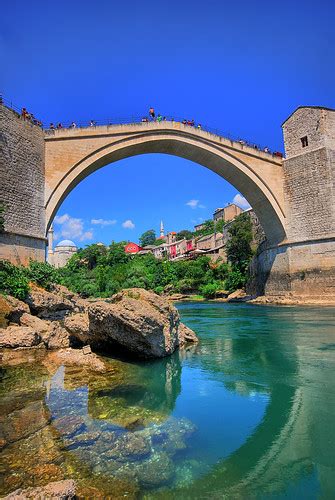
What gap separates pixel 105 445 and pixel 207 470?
92 cm

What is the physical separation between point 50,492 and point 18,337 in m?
5.21

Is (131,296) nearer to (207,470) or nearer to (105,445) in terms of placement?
(105,445)

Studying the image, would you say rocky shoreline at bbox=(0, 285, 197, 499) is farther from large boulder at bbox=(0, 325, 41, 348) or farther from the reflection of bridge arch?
the reflection of bridge arch

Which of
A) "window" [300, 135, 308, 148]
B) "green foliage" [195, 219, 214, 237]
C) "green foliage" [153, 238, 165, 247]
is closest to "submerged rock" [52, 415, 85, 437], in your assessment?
"window" [300, 135, 308, 148]

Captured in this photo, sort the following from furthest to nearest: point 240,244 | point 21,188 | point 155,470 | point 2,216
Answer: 1. point 240,244
2. point 21,188
3. point 2,216
4. point 155,470

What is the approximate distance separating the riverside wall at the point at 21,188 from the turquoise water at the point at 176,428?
738 centimetres

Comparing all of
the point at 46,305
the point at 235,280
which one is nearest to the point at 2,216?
the point at 46,305

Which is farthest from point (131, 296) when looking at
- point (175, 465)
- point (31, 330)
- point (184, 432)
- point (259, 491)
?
point (259, 491)

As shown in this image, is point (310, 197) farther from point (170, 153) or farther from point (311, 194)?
point (170, 153)

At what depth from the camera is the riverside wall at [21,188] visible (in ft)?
39.9

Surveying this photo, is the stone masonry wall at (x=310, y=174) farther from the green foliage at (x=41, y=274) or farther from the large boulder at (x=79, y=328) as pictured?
the large boulder at (x=79, y=328)

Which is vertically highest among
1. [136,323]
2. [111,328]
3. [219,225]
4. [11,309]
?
[219,225]

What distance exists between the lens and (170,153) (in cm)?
1945

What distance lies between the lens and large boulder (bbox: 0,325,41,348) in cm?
680
